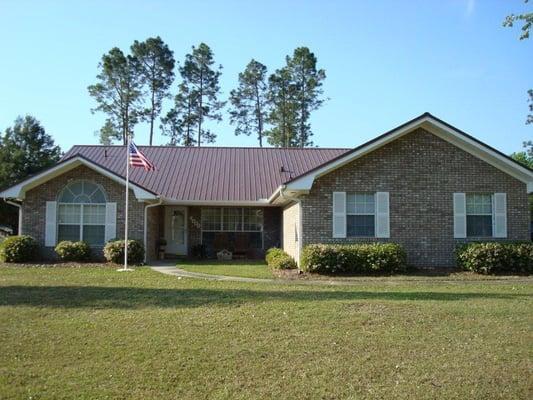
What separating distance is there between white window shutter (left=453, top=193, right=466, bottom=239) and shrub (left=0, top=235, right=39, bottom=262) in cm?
1449

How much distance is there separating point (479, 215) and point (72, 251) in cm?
1388

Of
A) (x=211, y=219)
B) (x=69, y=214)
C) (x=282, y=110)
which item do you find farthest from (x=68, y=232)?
(x=282, y=110)

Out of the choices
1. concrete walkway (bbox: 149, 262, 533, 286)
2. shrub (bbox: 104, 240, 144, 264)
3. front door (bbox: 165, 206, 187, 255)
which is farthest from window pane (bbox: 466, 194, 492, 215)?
front door (bbox: 165, 206, 187, 255)

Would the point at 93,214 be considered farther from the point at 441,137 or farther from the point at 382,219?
the point at 441,137

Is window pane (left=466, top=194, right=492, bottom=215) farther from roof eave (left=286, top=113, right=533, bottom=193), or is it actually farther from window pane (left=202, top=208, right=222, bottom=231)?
window pane (left=202, top=208, right=222, bottom=231)

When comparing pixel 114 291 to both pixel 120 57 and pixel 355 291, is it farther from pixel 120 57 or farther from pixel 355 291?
pixel 120 57

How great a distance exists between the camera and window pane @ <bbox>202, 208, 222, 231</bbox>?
24.3 m

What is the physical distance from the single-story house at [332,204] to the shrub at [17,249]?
31.5 inches

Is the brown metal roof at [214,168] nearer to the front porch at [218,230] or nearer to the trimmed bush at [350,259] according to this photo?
the front porch at [218,230]

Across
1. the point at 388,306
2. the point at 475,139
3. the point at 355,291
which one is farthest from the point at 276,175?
the point at 388,306

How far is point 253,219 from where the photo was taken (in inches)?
958

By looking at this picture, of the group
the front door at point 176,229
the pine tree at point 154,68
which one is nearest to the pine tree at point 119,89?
the pine tree at point 154,68

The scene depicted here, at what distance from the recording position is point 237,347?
7.53m

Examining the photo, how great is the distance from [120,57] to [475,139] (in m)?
34.4
